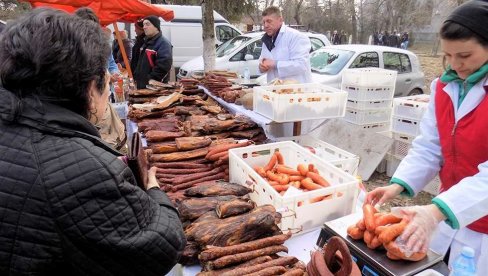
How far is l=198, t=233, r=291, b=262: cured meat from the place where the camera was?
1.73 m

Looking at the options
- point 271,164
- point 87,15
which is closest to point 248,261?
point 271,164

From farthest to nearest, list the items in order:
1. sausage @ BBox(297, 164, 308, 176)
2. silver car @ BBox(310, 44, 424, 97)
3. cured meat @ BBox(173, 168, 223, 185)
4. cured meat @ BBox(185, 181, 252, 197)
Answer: silver car @ BBox(310, 44, 424, 97), cured meat @ BBox(173, 168, 223, 185), sausage @ BBox(297, 164, 308, 176), cured meat @ BBox(185, 181, 252, 197)

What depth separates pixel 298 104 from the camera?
11.3 feet

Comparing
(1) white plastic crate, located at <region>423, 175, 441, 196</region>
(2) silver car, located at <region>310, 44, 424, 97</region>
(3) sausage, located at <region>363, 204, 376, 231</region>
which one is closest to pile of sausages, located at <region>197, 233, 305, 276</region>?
(3) sausage, located at <region>363, 204, 376, 231</region>

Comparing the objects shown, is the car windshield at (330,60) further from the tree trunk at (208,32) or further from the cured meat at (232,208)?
the cured meat at (232,208)

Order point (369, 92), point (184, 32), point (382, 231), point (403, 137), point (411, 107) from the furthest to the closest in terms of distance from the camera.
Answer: point (184, 32), point (369, 92), point (403, 137), point (411, 107), point (382, 231)

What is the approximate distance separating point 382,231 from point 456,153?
26.9 inches

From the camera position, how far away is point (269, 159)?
3018 mm

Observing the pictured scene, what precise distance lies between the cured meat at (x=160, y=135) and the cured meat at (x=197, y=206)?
1285 millimetres

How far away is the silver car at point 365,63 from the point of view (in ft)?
26.6

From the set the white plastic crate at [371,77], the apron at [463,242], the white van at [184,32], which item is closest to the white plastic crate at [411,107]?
the white plastic crate at [371,77]

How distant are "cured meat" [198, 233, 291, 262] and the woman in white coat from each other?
65cm

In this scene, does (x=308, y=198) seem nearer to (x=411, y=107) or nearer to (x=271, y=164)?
(x=271, y=164)

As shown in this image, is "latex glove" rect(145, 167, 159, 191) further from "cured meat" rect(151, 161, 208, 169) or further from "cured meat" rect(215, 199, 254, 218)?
"cured meat" rect(151, 161, 208, 169)
